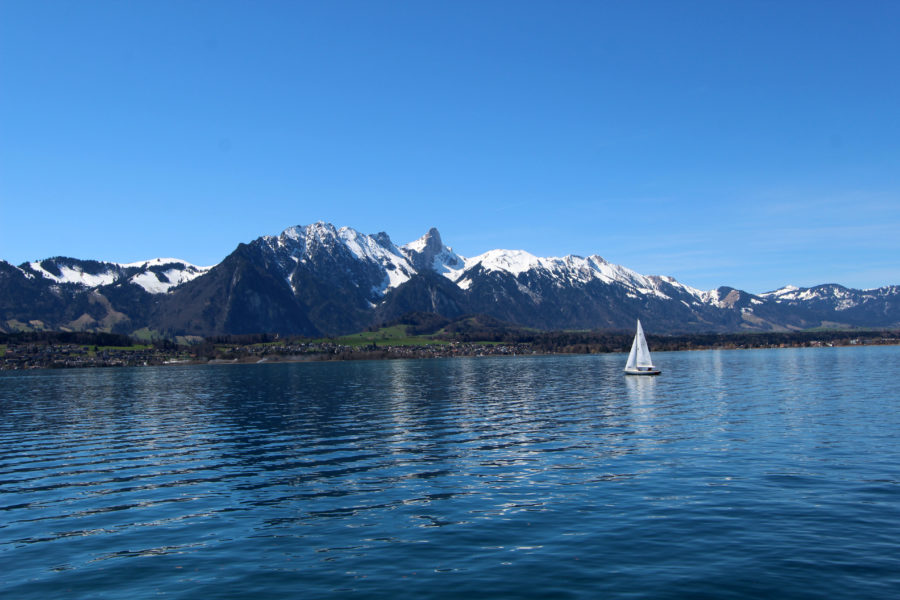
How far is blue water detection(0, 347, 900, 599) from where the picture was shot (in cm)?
2398

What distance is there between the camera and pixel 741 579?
2308 cm

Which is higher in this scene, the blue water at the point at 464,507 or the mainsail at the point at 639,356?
the mainsail at the point at 639,356

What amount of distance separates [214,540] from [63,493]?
18.8 m

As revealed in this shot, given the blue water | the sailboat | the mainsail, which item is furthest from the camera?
the mainsail

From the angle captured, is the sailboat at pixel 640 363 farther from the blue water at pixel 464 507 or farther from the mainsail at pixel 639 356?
the blue water at pixel 464 507

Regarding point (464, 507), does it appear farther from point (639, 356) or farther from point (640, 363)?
point (639, 356)

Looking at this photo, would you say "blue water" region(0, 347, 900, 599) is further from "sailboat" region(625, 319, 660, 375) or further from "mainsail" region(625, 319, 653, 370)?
"mainsail" region(625, 319, 653, 370)

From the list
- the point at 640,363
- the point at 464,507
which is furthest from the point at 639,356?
the point at 464,507

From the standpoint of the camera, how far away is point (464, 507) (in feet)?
113

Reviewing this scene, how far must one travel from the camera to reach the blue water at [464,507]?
23984 mm

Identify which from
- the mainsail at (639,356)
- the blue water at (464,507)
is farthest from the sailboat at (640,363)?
the blue water at (464,507)

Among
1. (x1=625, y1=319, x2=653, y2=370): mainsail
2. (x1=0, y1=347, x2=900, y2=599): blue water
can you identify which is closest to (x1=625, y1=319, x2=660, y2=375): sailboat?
(x1=625, y1=319, x2=653, y2=370): mainsail

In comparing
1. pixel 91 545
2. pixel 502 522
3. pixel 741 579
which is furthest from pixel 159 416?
pixel 741 579

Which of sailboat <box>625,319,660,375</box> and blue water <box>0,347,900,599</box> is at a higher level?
sailboat <box>625,319,660,375</box>
